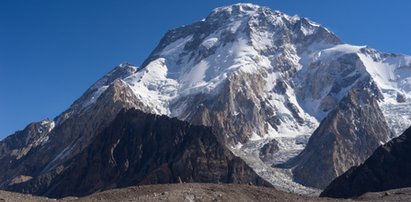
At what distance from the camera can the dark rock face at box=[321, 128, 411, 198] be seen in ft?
560

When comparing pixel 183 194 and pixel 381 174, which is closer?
pixel 183 194

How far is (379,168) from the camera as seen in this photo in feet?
590

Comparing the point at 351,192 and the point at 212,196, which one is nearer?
the point at 212,196

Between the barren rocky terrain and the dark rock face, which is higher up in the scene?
the dark rock face

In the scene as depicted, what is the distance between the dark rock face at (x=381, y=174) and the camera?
560 feet

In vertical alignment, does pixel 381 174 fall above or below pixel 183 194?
above

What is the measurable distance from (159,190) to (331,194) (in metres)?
101

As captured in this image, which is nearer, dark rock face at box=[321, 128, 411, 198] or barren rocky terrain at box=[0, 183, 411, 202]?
barren rocky terrain at box=[0, 183, 411, 202]

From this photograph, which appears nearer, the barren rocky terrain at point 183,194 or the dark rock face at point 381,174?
the barren rocky terrain at point 183,194

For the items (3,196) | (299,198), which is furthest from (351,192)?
(3,196)

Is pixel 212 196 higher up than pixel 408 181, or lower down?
lower down

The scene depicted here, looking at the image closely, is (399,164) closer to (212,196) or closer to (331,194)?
(331,194)

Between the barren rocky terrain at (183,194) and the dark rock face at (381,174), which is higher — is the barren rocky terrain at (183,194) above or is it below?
below

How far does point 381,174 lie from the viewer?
178m
